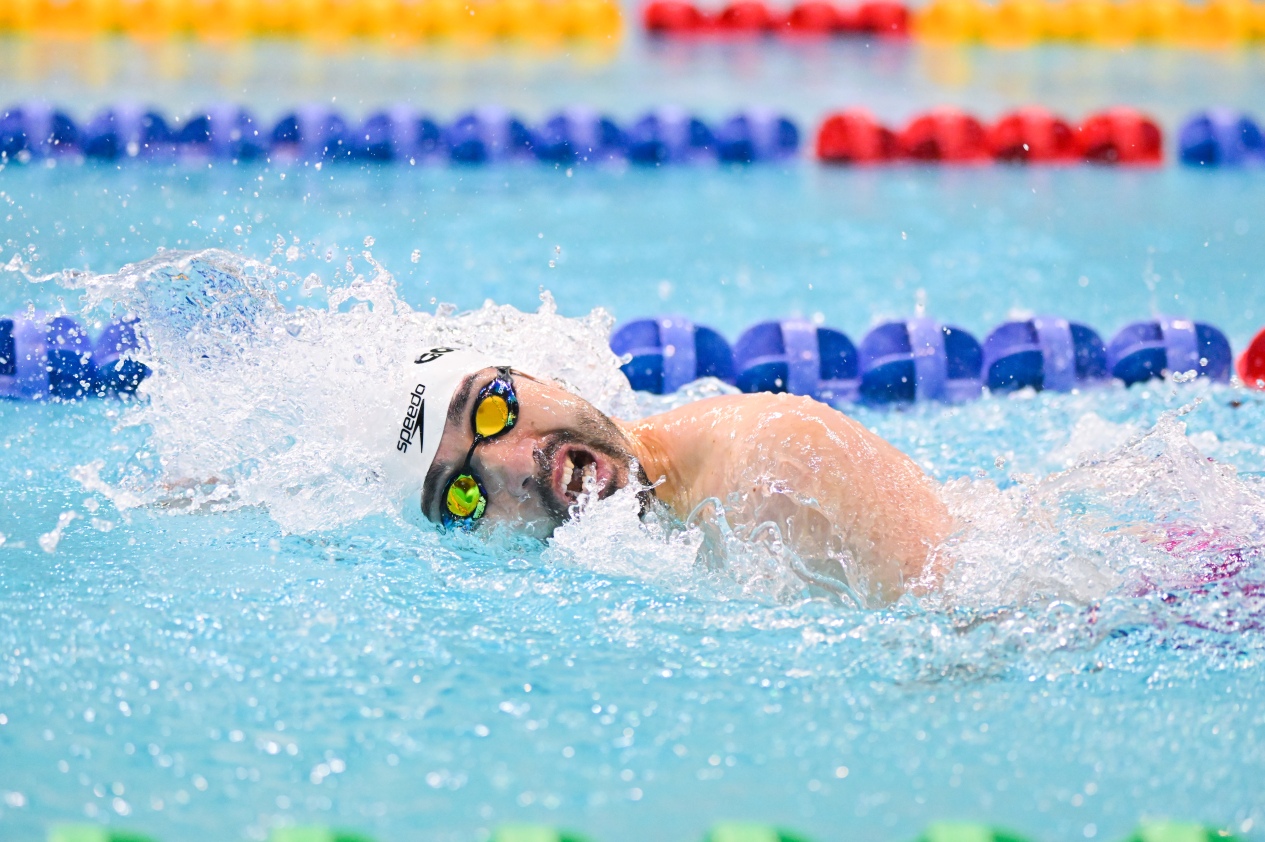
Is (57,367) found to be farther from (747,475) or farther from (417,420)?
(747,475)

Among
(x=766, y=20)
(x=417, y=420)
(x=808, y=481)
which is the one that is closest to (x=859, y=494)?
(x=808, y=481)

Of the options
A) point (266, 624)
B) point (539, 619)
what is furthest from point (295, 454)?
point (539, 619)

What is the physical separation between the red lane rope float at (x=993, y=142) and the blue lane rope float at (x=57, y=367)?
2748mm

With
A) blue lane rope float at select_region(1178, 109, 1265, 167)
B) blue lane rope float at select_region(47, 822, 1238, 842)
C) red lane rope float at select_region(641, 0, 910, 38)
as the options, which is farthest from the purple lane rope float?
red lane rope float at select_region(641, 0, 910, 38)

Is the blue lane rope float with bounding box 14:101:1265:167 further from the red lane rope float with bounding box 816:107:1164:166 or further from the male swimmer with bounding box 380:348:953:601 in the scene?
the male swimmer with bounding box 380:348:953:601

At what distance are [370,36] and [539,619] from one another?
5549 millimetres

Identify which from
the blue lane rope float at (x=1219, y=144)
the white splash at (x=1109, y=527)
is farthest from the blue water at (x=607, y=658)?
the blue lane rope float at (x=1219, y=144)

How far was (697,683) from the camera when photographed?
185 cm

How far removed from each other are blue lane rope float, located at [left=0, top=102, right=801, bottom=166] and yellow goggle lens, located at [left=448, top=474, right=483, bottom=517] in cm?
304

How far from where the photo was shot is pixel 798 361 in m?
3.18

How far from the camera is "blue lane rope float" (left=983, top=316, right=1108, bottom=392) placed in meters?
3.22

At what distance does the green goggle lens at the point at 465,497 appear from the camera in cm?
204

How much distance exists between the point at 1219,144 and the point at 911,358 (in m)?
2.43

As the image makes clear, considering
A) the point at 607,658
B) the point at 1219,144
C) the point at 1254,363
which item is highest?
the point at 1219,144
